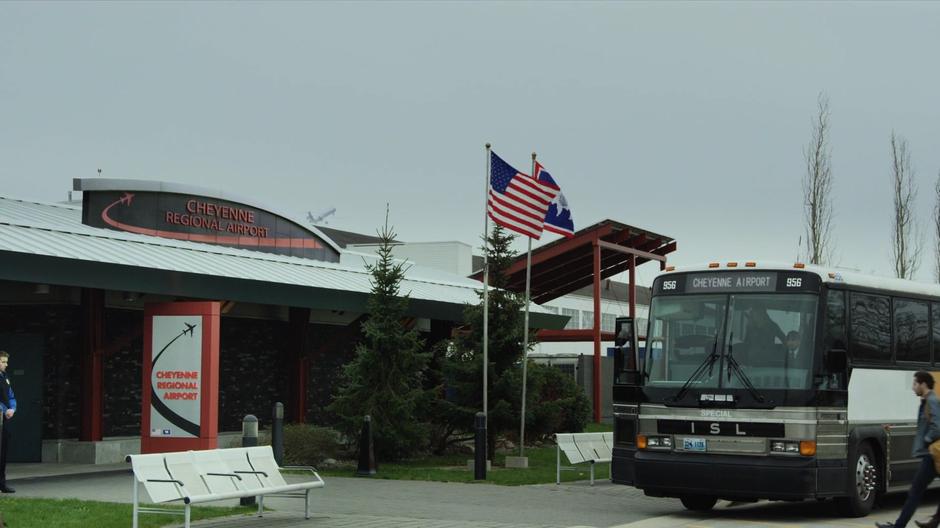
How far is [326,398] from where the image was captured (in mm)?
30219

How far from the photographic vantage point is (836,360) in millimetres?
14852

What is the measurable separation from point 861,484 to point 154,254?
13172mm

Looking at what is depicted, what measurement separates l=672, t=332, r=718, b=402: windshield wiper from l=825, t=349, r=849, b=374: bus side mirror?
1.34 meters

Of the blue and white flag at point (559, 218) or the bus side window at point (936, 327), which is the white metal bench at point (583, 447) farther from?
the blue and white flag at point (559, 218)

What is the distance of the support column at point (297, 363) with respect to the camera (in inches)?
1126

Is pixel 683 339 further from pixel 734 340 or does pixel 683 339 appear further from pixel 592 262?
pixel 592 262

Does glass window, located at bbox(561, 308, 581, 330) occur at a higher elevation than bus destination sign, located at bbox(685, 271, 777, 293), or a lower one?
higher

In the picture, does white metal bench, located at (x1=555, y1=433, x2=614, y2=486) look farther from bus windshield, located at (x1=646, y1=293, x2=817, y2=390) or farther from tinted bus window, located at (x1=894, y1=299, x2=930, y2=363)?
tinted bus window, located at (x1=894, y1=299, x2=930, y2=363)

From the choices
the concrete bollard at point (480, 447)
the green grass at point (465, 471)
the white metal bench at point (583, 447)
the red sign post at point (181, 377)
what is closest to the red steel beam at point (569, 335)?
the green grass at point (465, 471)

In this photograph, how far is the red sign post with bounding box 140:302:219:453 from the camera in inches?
Answer: 817

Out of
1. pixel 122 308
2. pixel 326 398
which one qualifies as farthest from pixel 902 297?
pixel 326 398

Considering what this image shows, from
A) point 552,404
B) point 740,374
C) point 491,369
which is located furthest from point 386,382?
point 740,374

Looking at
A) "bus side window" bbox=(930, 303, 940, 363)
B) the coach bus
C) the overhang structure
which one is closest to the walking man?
the coach bus

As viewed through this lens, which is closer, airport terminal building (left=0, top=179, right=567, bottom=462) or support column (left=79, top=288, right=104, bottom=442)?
airport terminal building (left=0, top=179, right=567, bottom=462)
